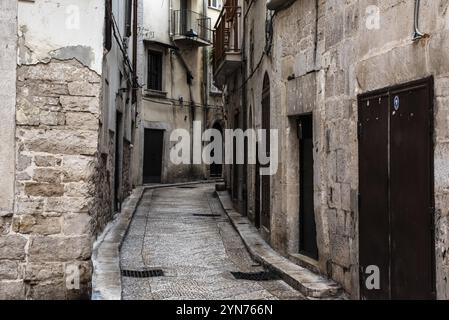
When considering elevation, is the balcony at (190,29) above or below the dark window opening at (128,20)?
above

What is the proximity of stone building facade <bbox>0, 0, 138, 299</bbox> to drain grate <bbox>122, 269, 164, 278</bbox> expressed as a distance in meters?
1.33

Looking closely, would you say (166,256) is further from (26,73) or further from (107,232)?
(26,73)

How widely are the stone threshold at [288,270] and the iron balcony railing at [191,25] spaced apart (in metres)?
13.7

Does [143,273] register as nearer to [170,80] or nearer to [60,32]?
[60,32]

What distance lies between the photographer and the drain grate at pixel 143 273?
6.93m

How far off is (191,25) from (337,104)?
1812 cm

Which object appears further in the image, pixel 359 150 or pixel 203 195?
pixel 203 195

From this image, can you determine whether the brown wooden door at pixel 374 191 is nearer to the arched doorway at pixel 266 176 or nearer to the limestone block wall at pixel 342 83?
the limestone block wall at pixel 342 83

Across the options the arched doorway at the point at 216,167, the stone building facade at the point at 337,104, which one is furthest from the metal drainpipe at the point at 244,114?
the arched doorway at the point at 216,167

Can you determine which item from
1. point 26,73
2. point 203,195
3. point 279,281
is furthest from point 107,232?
point 203,195

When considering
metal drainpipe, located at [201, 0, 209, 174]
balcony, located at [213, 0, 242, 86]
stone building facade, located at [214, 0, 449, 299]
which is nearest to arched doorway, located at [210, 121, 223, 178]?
metal drainpipe, located at [201, 0, 209, 174]

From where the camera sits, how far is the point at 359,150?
569 cm

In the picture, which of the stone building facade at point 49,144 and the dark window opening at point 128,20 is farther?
the dark window opening at point 128,20
